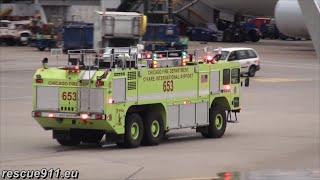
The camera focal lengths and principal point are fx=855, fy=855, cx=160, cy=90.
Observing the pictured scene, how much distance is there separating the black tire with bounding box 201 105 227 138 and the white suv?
2194 cm

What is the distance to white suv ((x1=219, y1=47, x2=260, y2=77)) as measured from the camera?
44281mm

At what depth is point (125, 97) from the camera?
61.5 ft

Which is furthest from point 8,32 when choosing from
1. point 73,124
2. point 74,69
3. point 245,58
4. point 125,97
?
point 125,97

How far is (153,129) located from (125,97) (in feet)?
4.51

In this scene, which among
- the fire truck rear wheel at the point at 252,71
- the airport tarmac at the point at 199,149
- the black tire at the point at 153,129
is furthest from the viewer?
the fire truck rear wheel at the point at 252,71

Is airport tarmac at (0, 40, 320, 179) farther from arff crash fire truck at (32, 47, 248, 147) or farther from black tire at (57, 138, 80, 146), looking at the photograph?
arff crash fire truck at (32, 47, 248, 147)

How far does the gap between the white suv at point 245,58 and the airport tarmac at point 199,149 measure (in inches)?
361

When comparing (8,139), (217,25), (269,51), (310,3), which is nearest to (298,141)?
(8,139)

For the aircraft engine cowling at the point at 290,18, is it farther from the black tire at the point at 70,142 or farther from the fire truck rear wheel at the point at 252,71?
the black tire at the point at 70,142

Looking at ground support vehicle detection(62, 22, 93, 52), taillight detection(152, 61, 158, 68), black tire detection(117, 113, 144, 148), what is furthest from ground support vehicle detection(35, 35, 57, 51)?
black tire detection(117, 113, 144, 148)

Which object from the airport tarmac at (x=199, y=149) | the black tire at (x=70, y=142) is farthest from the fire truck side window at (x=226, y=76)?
the black tire at (x=70, y=142)

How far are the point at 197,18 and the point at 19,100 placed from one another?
60.3 meters

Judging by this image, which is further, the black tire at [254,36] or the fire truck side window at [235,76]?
the black tire at [254,36]

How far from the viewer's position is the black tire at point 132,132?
743 inches
